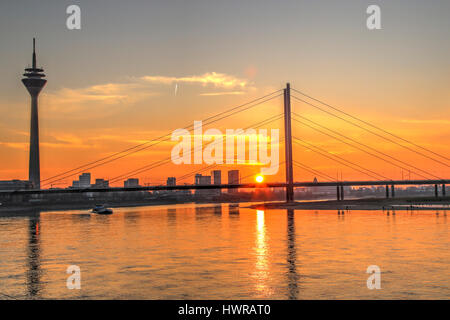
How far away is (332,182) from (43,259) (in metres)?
112

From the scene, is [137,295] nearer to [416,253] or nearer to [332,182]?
[416,253]

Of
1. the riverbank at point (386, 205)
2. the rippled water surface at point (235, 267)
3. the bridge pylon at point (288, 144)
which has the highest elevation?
the bridge pylon at point (288, 144)

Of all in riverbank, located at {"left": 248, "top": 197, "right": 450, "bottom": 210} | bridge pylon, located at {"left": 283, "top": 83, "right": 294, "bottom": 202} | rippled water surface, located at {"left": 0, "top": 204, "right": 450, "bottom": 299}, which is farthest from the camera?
bridge pylon, located at {"left": 283, "top": 83, "right": 294, "bottom": 202}

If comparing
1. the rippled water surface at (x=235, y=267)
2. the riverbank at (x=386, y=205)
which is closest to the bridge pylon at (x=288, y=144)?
the riverbank at (x=386, y=205)

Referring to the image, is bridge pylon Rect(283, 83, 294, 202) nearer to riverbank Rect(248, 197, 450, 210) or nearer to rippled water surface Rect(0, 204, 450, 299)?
riverbank Rect(248, 197, 450, 210)

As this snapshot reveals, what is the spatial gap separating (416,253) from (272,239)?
14.6m

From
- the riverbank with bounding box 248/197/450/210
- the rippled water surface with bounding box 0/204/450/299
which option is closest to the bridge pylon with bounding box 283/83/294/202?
the riverbank with bounding box 248/197/450/210

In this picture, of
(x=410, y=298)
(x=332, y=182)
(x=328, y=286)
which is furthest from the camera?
(x=332, y=182)

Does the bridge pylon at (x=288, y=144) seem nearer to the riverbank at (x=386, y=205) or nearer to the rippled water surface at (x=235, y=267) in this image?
the riverbank at (x=386, y=205)
